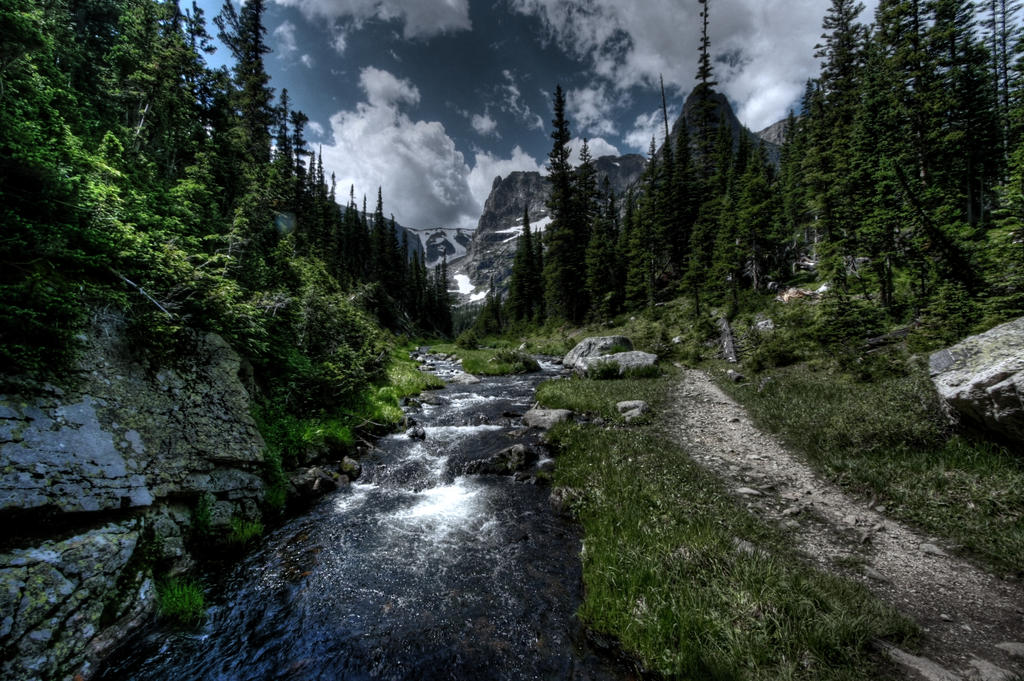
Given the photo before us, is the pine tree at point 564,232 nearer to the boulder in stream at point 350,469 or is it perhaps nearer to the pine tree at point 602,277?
the pine tree at point 602,277

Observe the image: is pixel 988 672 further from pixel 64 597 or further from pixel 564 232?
pixel 564 232

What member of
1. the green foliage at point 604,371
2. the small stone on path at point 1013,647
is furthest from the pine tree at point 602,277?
the small stone on path at point 1013,647

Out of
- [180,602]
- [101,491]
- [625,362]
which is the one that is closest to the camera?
[101,491]

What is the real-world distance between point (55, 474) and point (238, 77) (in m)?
31.2

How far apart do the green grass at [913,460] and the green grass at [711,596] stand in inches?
105

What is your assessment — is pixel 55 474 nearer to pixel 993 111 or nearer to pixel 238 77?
pixel 238 77

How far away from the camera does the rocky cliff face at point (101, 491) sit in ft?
12.4

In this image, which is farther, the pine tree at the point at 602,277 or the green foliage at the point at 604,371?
the pine tree at the point at 602,277

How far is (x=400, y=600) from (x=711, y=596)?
4.62 metres

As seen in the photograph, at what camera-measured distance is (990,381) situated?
6824mm

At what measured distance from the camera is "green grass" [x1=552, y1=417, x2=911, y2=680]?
3799 mm

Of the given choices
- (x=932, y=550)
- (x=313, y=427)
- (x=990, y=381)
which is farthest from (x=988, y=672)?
(x=313, y=427)

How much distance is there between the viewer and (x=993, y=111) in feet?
96.5

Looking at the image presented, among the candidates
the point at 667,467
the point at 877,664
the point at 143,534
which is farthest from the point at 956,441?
the point at 143,534
